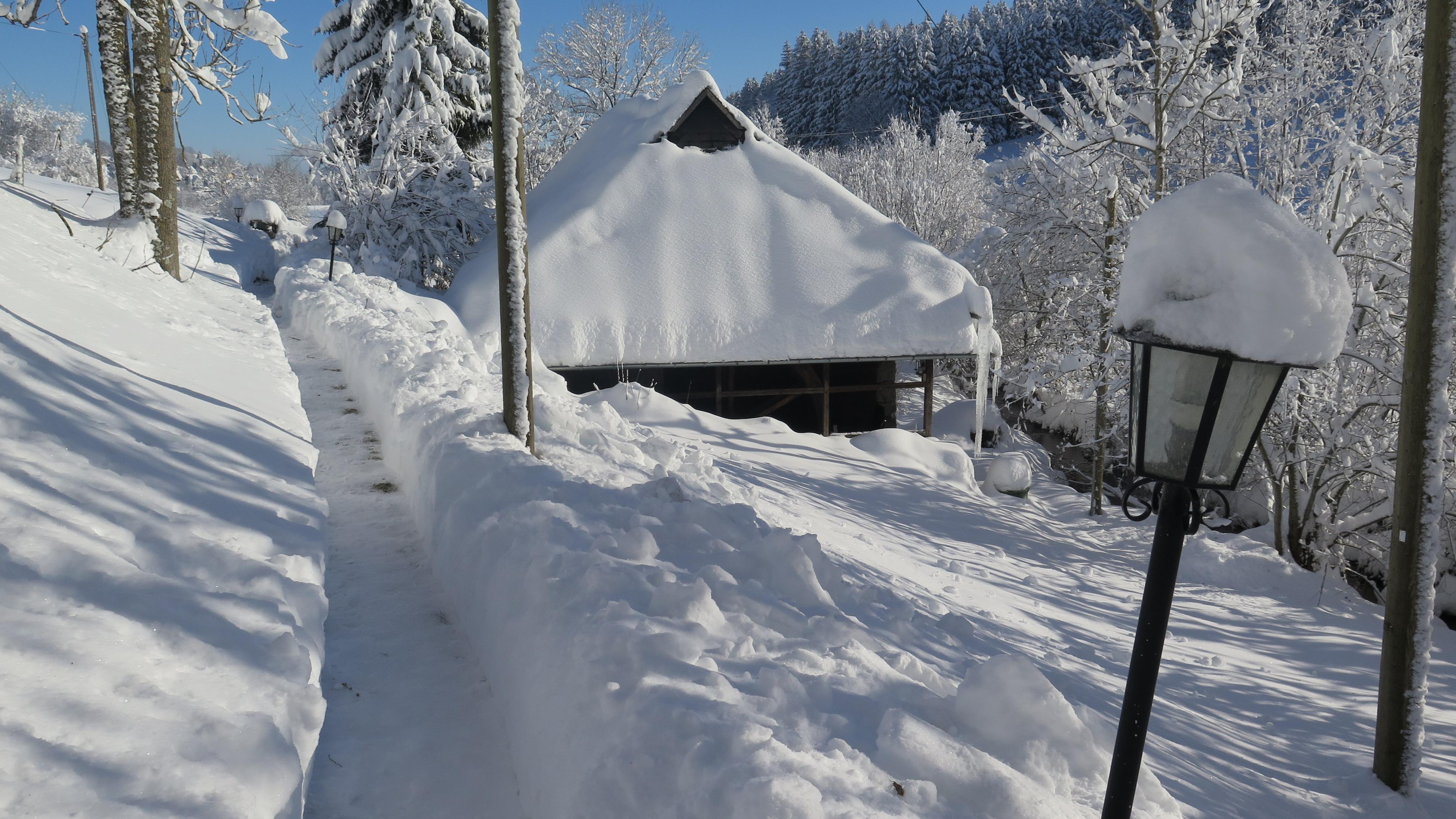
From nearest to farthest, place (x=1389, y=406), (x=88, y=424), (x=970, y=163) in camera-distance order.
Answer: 1. (x=88, y=424)
2. (x=1389, y=406)
3. (x=970, y=163)

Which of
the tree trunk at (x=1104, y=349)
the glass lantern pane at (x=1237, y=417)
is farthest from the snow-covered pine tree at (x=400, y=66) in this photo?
the glass lantern pane at (x=1237, y=417)

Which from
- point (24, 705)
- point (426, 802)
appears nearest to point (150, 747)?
point (24, 705)

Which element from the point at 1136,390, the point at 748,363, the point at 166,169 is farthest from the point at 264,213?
the point at 1136,390

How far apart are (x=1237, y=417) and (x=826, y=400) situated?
1278 cm

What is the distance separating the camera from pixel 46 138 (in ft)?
181

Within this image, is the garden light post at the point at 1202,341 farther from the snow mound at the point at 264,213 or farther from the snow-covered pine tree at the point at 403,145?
the snow mound at the point at 264,213

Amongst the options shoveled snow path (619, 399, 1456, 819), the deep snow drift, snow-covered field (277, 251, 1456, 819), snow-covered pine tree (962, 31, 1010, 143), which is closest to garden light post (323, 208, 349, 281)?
snow-covered field (277, 251, 1456, 819)

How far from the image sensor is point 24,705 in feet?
6.45

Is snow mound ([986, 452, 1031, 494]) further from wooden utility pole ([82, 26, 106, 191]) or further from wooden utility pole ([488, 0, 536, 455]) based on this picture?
wooden utility pole ([82, 26, 106, 191])

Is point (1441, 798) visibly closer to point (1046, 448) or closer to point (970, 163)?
point (1046, 448)

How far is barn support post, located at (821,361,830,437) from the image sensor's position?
14602 mm

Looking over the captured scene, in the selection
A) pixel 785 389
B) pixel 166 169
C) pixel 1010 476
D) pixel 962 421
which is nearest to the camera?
pixel 166 169

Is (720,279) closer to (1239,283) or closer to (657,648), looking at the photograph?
(657,648)

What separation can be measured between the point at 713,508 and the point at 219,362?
4.88m
